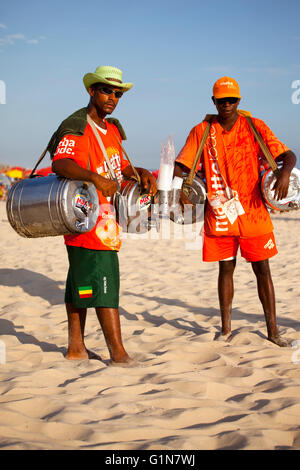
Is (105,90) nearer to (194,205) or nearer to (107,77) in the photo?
(107,77)

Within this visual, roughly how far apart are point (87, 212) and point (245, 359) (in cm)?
146

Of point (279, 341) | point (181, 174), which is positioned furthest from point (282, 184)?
point (279, 341)

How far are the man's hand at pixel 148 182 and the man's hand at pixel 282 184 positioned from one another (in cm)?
88

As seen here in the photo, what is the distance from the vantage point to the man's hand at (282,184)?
3.35 m

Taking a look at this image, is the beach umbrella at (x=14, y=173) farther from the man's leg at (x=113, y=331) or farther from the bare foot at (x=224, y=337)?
the man's leg at (x=113, y=331)

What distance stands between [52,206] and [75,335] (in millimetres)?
1017

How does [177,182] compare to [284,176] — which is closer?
[284,176]

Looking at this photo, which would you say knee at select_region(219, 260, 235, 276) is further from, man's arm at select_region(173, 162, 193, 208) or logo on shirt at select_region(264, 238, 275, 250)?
man's arm at select_region(173, 162, 193, 208)

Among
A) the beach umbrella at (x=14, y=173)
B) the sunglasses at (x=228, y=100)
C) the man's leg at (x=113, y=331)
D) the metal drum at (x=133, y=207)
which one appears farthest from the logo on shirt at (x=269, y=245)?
the beach umbrella at (x=14, y=173)

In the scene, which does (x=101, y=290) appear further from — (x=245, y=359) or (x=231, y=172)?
(x=231, y=172)

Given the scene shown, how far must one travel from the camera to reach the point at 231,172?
3615 millimetres

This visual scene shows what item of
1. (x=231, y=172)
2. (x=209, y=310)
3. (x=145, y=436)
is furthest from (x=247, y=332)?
(x=145, y=436)

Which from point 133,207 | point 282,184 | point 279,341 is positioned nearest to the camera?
point 133,207

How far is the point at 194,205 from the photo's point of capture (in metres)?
3.71
